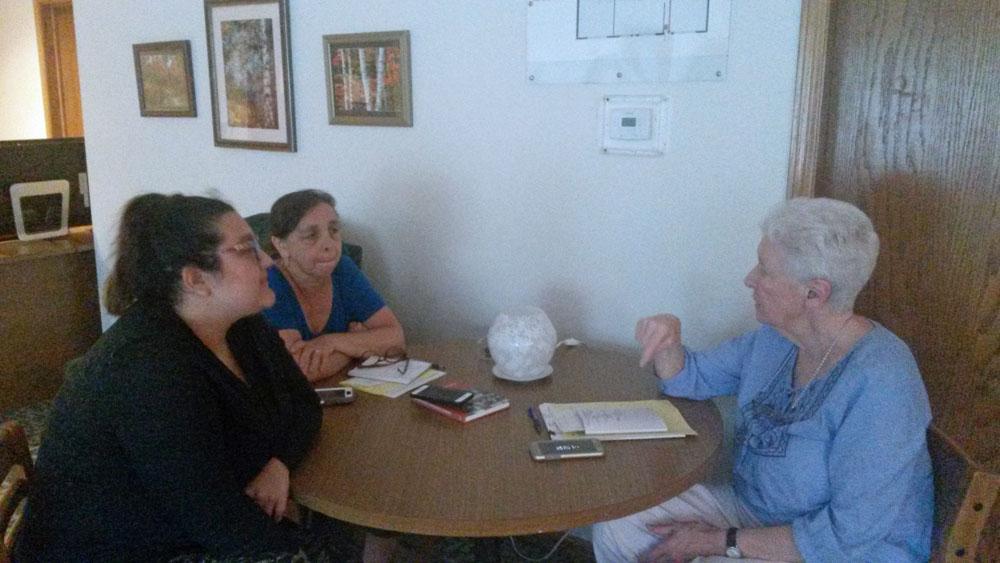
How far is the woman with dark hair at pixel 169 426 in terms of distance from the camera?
128 centimetres

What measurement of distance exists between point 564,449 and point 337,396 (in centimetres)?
55

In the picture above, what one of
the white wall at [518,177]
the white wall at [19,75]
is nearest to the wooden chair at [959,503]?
the white wall at [518,177]

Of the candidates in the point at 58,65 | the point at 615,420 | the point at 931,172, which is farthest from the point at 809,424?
the point at 58,65

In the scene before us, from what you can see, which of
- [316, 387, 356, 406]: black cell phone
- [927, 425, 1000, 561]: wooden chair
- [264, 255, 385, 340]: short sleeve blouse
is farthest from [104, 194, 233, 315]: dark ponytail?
[927, 425, 1000, 561]: wooden chair

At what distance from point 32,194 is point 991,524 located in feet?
12.5

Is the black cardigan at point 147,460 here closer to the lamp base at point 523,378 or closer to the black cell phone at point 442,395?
the black cell phone at point 442,395

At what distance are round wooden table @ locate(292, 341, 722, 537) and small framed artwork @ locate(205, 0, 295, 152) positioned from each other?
1493mm

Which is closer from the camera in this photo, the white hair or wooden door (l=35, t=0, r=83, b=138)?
the white hair

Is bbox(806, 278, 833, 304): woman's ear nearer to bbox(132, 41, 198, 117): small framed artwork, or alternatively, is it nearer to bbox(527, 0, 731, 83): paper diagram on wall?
bbox(527, 0, 731, 83): paper diagram on wall

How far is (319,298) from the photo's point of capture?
2.13m

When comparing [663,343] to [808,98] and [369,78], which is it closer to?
[808,98]

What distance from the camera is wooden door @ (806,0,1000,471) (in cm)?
178

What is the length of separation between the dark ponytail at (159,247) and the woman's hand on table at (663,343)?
0.94m

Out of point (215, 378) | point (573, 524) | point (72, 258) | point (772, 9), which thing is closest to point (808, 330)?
point (573, 524)
